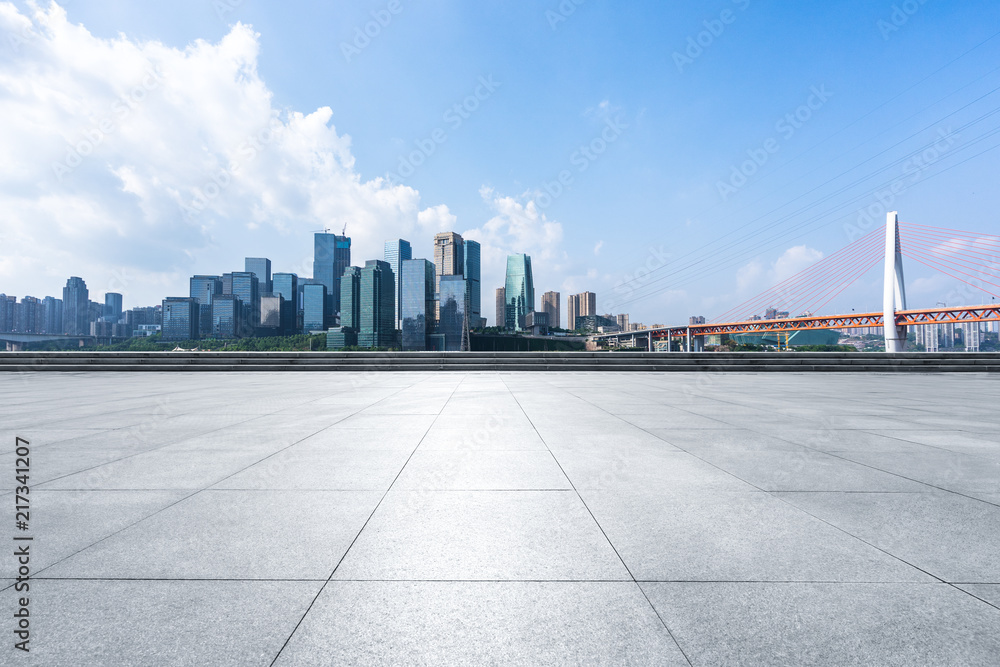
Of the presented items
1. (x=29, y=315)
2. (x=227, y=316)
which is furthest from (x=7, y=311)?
(x=227, y=316)

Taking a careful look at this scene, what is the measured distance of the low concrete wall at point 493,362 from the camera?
69.2ft

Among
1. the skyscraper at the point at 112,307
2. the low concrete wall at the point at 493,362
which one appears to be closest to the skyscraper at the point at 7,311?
the skyscraper at the point at 112,307

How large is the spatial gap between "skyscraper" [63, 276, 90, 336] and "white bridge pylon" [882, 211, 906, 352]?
161577mm

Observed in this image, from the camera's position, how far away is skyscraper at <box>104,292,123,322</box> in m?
147

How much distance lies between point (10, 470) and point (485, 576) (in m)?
5.79

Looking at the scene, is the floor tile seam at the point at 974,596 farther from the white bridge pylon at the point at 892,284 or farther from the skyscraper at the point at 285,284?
the skyscraper at the point at 285,284

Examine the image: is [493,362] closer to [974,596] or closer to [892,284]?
[974,596]

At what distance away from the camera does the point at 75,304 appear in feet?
394

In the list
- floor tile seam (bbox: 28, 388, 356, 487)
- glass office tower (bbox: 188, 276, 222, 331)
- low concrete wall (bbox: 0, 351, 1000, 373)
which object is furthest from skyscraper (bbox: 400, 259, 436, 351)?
floor tile seam (bbox: 28, 388, 356, 487)

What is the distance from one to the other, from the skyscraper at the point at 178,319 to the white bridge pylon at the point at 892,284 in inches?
5131

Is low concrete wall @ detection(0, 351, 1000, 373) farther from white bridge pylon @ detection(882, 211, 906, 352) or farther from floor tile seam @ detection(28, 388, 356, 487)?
white bridge pylon @ detection(882, 211, 906, 352)

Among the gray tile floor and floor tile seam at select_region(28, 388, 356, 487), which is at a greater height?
floor tile seam at select_region(28, 388, 356, 487)

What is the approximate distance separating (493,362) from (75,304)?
505 feet

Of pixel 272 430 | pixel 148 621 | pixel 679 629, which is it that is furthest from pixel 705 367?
pixel 148 621
